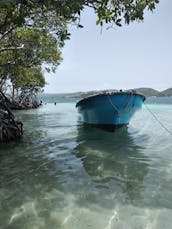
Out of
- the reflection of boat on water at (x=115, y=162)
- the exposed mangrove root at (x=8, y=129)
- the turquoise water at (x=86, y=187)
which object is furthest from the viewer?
the exposed mangrove root at (x=8, y=129)

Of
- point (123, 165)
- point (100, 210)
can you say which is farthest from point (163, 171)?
point (100, 210)

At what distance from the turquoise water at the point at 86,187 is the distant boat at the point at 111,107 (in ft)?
8.50

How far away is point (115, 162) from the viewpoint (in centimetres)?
609

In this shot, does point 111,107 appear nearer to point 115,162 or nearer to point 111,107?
→ point 111,107

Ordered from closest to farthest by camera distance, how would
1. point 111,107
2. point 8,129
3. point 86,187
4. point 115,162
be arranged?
point 86,187 < point 115,162 < point 8,129 < point 111,107

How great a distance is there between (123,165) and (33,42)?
856 centimetres

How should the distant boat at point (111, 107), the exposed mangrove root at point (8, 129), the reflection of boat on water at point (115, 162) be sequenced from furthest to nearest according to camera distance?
1. the distant boat at point (111, 107)
2. the exposed mangrove root at point (8, 129)
3. the reflection of boat on water at point (115, 162)

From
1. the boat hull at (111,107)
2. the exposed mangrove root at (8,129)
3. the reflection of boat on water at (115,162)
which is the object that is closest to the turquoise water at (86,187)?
the reflection of boat on water at (115,162)

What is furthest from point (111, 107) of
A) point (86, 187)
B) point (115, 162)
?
point (86, 187)

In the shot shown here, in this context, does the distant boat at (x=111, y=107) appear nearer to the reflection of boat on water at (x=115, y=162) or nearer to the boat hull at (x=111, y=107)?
the boat hull at (x=111, y=107)

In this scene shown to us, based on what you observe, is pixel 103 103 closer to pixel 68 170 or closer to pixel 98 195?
pixel 68 170

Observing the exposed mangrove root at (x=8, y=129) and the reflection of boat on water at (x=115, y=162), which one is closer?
the reflection of boat on water at (x=115, y=162)

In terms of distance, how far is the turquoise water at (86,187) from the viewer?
3334 mm

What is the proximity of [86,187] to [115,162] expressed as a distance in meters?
1.79
